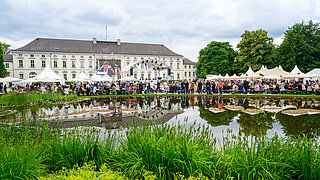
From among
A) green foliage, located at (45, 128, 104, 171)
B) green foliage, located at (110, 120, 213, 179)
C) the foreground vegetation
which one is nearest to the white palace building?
green foliage, located at (45, 128, 104, 171)

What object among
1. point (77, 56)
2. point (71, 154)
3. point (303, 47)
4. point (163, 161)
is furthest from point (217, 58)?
point (71, 154)

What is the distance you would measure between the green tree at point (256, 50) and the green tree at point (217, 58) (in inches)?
257

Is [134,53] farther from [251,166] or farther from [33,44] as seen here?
[251,166]

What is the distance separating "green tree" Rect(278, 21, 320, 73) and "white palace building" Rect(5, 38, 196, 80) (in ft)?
97.8

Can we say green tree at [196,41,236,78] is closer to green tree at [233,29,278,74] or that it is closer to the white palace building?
green tree at [233,29,278,74]

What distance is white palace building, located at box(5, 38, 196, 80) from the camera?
184 feet

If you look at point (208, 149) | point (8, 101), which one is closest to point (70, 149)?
point (208, 149)

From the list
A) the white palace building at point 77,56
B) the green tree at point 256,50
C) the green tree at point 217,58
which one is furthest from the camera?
the white palace building at point 77,56

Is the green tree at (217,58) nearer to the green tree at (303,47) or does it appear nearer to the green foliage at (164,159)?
the green tree at (303,47)

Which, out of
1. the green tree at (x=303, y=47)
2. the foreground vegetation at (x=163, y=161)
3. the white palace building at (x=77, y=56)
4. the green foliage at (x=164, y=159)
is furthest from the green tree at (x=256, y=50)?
the green foliage at (x=164, y=159)

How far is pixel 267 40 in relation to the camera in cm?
4381

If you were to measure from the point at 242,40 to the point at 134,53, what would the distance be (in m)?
33.5

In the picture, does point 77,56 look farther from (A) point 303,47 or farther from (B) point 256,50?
(A) point 303,47

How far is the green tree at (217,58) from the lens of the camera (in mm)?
53406
